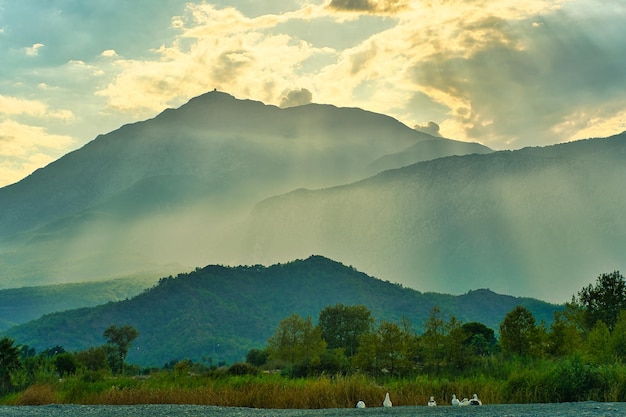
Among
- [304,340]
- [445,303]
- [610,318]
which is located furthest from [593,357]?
[445,303]

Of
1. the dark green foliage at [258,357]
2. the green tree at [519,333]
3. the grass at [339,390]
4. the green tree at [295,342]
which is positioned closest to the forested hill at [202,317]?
the dark green foliage at [258,357]

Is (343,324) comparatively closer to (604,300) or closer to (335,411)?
(604,300)

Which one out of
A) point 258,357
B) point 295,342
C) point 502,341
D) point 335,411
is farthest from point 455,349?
point 258,357

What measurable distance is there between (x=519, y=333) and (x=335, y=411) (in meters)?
31.8

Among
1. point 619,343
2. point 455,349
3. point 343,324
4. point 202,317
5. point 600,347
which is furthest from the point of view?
point 202,317

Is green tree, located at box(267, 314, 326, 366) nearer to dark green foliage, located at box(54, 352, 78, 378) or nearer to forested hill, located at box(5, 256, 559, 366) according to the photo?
dark green foliage, located at box(54, 352, 78, 378)

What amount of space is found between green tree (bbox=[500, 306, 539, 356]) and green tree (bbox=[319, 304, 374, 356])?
135ft

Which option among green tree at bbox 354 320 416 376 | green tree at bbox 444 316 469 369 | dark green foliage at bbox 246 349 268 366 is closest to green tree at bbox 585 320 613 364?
green tree at bbox 444 316 469 369

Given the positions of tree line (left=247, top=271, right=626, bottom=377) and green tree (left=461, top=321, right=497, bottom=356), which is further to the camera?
green tree (left=461, top=321, right=497, bottom=356)

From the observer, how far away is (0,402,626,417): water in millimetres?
22281

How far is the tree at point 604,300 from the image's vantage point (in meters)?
60.4

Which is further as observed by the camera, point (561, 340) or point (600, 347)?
point (561, 340)

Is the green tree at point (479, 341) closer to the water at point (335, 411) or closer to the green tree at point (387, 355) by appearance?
the green tree at point (387, 355)

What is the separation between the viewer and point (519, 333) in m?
55.6
